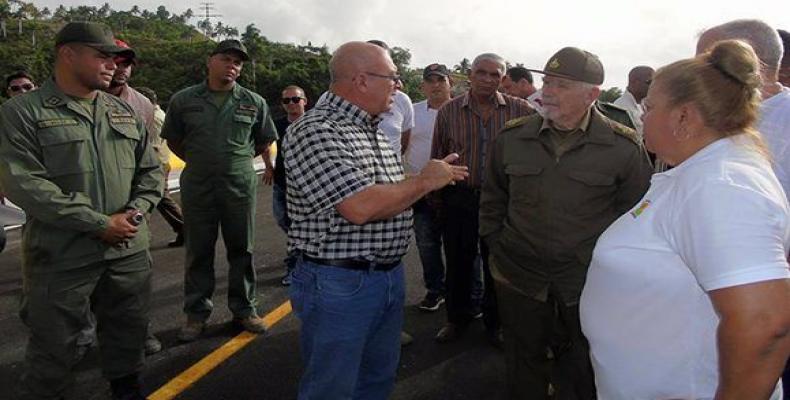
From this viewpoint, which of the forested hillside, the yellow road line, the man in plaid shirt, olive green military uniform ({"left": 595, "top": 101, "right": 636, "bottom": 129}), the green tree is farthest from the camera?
the green tree

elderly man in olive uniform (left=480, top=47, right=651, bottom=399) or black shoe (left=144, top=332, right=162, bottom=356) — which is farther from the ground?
elderly man in olive uniform (left=480, top=47, right=651, bottom=399)

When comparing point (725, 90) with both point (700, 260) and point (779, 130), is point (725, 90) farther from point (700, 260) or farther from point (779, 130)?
point (779, 130)

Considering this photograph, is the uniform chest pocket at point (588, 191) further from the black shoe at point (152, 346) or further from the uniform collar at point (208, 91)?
the black shoe at point (152, 346)

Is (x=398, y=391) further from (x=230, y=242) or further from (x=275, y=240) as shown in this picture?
(x=275, y=240)

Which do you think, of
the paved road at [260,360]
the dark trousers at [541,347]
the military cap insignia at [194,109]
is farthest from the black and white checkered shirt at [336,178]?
the military cap insignia at [194,109]

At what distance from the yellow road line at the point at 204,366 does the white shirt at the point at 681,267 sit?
2.62 m

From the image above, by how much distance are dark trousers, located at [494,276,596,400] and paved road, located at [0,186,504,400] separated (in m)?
0.51

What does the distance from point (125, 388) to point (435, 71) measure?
11.7 ft

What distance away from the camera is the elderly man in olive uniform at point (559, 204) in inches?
109

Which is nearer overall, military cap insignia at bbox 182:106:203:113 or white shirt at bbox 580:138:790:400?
white shirt at bbox 580:138:790:400

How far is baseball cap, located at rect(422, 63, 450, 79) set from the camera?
5.31m

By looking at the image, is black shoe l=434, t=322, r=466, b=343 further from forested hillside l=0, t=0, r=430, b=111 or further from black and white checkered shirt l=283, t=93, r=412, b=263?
forested hillside l=0, t=0, r=430, b=111

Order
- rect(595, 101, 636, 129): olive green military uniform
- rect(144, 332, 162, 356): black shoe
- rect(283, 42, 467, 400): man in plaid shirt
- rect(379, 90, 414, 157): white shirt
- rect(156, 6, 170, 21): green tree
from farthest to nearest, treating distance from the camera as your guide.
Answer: rect(156, 6, 170, 21): green tree < rect(379, 90, 414, 157): white shirt < rect(144, 332, 162, 356): black shoe < rect(595, 101, 636, 129): olive green military uniform < rect(283, 42, 467, 400): man in plaid shirt

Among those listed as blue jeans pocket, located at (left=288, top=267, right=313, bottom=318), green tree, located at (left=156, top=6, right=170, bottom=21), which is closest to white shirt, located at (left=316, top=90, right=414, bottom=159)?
blue jeans pocket, located at (left=288, top=267, right=313, bottom=318)
